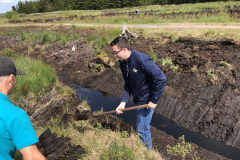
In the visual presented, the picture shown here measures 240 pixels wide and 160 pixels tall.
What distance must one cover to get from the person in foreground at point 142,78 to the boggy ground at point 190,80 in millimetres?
1459

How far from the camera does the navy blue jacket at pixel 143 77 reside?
2.88 m

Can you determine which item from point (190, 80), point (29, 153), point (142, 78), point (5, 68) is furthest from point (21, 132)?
point (190, 80)

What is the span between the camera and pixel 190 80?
6934mm

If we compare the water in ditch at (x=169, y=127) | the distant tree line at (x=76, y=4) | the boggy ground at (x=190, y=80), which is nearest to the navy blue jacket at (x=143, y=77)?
the boggy ground at (x=190, y=80)

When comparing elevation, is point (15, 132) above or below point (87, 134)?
above

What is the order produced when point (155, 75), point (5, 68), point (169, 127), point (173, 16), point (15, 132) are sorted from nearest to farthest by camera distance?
point (15, 132) → point (5, 68) → point (155, 75) → point (169, 127) → point (173, 16)

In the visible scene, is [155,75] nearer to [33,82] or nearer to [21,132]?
[21,132]

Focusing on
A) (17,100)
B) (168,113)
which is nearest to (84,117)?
(17,100)

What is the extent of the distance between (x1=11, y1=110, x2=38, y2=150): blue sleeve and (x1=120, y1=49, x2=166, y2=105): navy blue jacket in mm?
1930

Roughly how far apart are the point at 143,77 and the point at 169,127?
3.32 metres

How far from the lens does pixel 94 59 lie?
33.7 ft

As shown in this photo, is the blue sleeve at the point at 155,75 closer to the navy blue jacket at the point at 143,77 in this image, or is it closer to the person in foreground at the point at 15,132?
the navy blue jacket at the point at 143,77

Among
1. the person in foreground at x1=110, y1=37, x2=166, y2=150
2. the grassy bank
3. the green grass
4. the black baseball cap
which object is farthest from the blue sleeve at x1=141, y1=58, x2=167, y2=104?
the green grass

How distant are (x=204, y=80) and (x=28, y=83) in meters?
5.81
